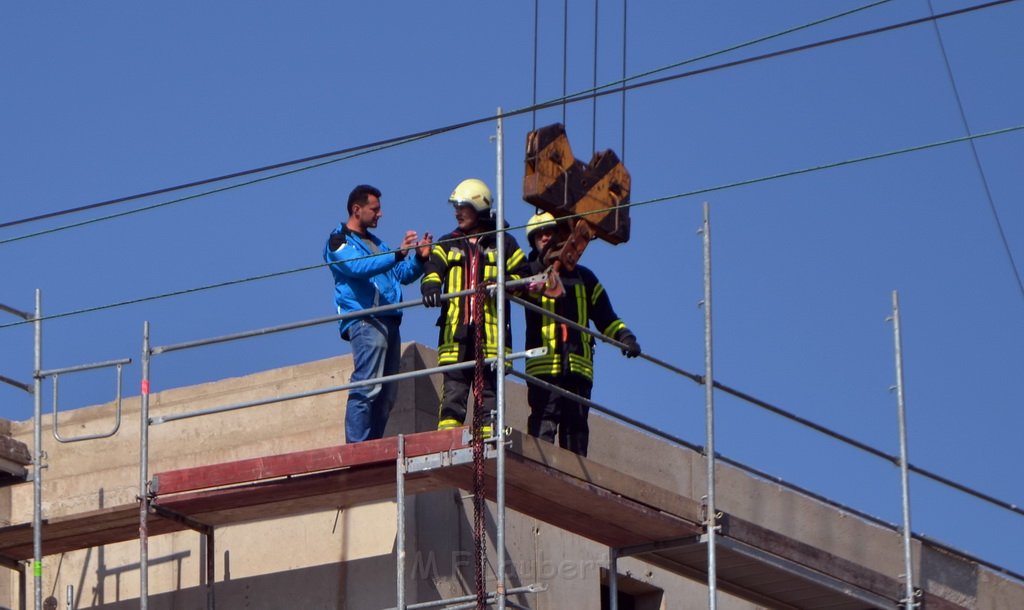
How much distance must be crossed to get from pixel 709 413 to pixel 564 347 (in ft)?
3.89

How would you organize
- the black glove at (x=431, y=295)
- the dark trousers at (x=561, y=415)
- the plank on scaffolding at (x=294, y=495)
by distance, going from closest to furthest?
the plank on scaffolding at (x=294, y=495), the black glove at (x=431, y=295), the dark trousers at (x=561, y=415)

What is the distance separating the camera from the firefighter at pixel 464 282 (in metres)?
15.4

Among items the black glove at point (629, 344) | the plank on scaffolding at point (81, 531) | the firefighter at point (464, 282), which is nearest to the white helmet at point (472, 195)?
the firefighter at point (464, 282)

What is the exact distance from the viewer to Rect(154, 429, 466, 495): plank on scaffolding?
14.9 meters

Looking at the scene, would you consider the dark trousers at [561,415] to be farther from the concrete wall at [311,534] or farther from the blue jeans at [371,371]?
the blue jeans at [371,371]

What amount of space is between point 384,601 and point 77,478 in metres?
3.25

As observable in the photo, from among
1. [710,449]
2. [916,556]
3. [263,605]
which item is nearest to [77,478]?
[263,605]

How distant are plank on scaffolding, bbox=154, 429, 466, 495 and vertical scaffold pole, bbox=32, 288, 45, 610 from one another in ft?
3.71

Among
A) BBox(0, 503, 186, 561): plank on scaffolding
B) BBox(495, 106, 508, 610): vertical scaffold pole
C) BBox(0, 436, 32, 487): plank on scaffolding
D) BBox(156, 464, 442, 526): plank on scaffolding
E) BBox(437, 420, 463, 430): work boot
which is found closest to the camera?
BBox(495, 106, 508, 610): vertical scaffold pole

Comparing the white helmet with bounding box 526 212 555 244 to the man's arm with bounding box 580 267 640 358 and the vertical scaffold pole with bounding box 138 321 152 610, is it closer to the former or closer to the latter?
the man's arm with bounding box 580 267 640 358

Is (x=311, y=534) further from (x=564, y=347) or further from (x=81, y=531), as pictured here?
(x=564, y=347)

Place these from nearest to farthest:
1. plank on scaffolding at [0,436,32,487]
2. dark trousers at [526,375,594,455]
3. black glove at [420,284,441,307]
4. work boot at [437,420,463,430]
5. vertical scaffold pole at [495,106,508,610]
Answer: vertical scaffold pole at [495,106,508,610] → black glove at [420,284,441,307] → work boot at [437,420,463,430] → dark trousers at [526,375,594,455] → plank on scaffolding at [0,436,32,487]

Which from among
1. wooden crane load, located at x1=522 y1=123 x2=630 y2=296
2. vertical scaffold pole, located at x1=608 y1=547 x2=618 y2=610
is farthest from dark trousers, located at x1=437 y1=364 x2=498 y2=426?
vertical scaffold pole, located at x1=608 y1=547 x2=618 y2=610

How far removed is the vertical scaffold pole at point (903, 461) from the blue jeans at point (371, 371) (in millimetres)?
4139
